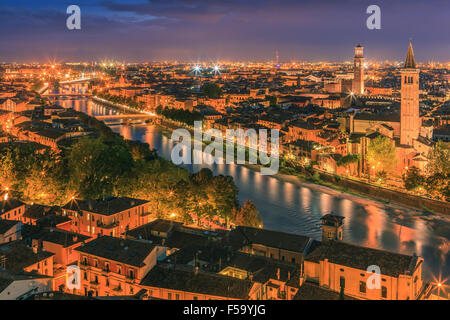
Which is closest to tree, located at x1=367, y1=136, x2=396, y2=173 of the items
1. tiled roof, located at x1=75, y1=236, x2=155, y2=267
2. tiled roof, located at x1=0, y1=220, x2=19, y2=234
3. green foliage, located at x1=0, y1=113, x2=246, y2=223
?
green foliage, located at x1=0, y1=113, x2=246, y2=223

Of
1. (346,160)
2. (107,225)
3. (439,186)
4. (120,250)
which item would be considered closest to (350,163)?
(346,160)

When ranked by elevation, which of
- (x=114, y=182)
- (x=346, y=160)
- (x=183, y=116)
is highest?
(x=183, y=116)

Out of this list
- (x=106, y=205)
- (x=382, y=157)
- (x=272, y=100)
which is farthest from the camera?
(x=272, y=100)

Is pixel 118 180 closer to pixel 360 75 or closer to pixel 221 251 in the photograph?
pixel 221 251

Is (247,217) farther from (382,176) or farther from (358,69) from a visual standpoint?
(358,69)

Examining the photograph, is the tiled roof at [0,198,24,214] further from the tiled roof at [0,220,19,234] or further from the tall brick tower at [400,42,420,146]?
the tall brick tower at [400,42,420,146]
